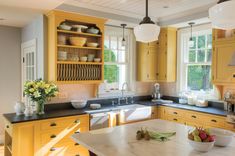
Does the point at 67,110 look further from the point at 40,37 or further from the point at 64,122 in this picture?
the point at 40,37

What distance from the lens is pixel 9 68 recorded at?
4797 millimetres

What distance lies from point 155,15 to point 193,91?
1795 millimetres

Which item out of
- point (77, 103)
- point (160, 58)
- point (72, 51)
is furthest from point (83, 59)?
point (160, 58)

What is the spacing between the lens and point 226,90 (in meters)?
3.92

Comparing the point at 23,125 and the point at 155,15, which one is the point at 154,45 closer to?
the point at 155,15

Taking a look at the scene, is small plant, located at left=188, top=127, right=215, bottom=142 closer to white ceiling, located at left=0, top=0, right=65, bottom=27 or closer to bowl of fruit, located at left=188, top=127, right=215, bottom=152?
bowl of fruit, located at left=188, top=127, right=215, bottom=152

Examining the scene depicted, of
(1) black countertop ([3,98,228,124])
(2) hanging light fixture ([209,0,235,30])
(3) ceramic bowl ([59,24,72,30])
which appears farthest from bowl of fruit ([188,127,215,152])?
(3) ceramic bowl ([59,24,72,30])

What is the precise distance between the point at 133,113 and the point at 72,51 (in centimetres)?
159

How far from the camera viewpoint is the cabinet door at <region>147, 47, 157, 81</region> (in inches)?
191

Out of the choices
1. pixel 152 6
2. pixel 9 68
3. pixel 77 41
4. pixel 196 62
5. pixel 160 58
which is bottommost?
pixel 9 68

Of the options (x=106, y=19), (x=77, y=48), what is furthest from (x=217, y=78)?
(x=77, y=48)

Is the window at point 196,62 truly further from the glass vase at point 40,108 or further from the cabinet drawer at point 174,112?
the glass vase at point 40,108

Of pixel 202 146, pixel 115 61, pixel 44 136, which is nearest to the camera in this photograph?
pixel 202 146

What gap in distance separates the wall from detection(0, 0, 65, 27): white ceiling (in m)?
0.68
